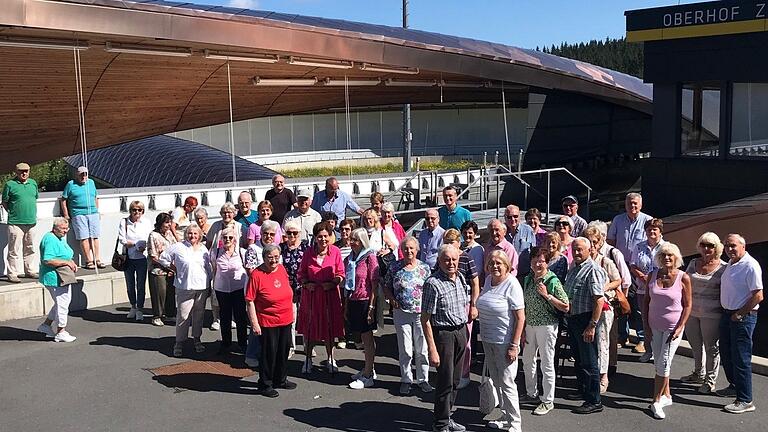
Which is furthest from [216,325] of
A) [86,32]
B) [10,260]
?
[86,32]

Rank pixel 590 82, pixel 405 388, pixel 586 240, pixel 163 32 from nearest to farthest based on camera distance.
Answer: pixel 586 240 < pixel 405 388 < pixel 163 32 < pixel 590 82

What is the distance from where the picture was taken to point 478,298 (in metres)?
6.11

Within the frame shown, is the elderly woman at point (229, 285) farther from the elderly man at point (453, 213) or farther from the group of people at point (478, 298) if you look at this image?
the elderly man at point (453, 213)

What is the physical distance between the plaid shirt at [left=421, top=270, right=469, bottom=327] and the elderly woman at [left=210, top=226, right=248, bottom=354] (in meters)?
2.54

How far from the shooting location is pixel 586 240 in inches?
254

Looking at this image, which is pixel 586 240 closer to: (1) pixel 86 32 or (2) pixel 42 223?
(1) pixel 86 32

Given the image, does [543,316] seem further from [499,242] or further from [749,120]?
[749,120]

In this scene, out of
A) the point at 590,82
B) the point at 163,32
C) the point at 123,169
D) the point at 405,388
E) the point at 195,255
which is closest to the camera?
the point at 405,388

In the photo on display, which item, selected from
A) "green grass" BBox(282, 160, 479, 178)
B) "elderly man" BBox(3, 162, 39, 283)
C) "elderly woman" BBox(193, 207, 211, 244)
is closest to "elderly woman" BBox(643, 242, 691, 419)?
"elderly woman" BBox(193, 207, 211, 244)

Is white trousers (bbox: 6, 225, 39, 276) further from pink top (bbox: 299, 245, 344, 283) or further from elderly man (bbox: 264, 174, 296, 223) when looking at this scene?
pink top (bbox: 299, 245, 344, 283)

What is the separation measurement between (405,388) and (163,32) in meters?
5.96

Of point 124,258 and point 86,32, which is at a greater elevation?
point 86,32

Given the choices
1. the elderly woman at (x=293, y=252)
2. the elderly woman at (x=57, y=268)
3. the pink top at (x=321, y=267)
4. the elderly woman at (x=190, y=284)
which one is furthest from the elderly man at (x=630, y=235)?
the elderly woman at (x=57, y=268)

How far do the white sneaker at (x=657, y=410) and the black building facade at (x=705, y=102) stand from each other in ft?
27.7
